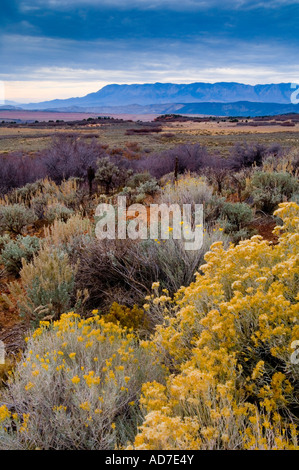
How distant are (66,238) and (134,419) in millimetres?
4013

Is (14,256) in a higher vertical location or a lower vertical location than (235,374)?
lower

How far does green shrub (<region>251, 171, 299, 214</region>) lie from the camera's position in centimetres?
731

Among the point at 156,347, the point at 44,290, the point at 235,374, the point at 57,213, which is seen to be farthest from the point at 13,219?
the point at 235,374

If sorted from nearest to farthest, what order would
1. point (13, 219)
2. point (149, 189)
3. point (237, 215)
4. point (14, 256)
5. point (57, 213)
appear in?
point (14, 256) → point (237, 215) → point (13, 219) → point (57, 213) → point (149, 189)

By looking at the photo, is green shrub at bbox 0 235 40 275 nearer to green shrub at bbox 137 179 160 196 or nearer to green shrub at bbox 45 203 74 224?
green shrub at bbox 45 203 74 224

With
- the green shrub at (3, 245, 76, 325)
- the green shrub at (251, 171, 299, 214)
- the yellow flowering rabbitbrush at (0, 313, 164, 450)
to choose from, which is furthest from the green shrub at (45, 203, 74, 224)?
the yellow flowering rabbitbrush at (0, 313, 164, 450)

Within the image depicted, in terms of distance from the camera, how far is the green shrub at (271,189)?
24.0ft

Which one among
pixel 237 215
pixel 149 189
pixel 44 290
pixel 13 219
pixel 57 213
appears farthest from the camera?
pixel 149 189

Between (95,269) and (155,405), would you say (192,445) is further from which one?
(95,269)

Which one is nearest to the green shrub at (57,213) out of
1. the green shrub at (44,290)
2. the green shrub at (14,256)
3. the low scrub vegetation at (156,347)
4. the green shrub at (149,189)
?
the low scrub vegetation at (156,347)

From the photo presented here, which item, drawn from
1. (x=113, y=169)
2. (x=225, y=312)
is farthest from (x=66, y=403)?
(x=113, y=169)

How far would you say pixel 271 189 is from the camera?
7.64 meters

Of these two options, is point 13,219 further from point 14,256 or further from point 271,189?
point 271,189
